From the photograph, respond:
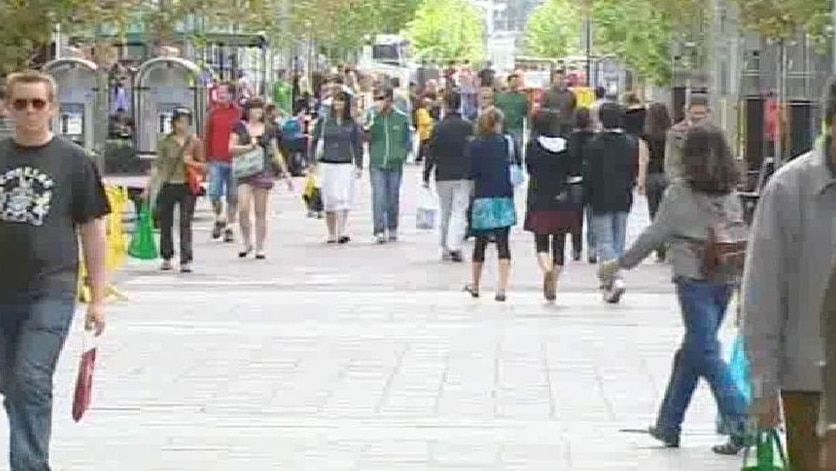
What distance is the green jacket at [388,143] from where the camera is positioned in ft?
88.9

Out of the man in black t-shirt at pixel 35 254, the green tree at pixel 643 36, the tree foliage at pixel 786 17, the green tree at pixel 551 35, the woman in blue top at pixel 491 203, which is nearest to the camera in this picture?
the man in black t-shirt at pixel 35 254

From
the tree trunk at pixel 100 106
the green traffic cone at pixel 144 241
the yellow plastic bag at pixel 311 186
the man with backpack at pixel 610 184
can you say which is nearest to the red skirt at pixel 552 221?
the man with backpack at pixel 610 184

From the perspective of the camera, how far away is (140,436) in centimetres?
1159

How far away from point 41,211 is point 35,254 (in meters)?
0.17

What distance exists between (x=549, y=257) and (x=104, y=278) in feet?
33.9

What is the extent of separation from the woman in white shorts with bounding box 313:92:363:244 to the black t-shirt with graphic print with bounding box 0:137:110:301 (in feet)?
56.6

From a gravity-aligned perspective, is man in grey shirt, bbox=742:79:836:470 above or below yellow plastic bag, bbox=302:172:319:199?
above

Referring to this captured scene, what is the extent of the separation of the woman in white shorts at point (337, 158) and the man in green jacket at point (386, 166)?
0.77ft

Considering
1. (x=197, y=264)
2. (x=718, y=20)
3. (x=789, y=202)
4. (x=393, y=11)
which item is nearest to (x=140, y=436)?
(x=789, y=202)

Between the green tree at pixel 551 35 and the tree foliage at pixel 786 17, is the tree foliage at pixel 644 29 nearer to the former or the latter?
the tree foliage at pixel 786 17

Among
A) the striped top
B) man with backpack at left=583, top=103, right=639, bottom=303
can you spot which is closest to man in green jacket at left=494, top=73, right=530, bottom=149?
the striped top

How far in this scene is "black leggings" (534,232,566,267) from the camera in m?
19.7

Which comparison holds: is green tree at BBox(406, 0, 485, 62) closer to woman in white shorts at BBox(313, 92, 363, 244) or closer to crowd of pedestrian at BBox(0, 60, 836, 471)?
woman in white shorts at BBox(313, 92, 363, 244)

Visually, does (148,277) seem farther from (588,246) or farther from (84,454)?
(84,454)
